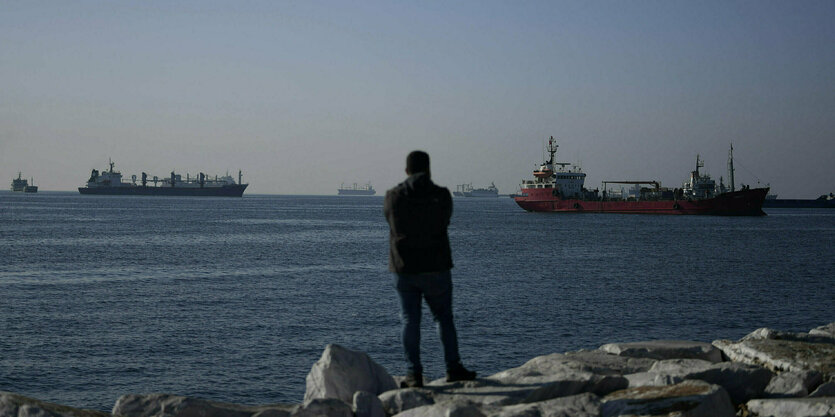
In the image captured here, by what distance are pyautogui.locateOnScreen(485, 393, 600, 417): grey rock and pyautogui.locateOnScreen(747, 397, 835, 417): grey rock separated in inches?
51.4

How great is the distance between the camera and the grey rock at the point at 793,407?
15.9ft

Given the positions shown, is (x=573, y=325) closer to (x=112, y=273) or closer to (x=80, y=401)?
(x=80, y=401)

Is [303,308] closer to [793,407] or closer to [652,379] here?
[652,379]

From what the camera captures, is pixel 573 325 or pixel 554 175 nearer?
pixel 573 325

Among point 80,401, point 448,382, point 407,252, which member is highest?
point 407,252

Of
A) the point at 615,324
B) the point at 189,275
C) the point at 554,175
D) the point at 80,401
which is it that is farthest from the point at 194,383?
the point at 554,175

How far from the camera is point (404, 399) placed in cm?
542

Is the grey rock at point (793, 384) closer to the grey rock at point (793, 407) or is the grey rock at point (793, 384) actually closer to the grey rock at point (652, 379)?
the grey rock at point (793, 407)

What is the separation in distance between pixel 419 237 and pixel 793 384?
320 centimetres

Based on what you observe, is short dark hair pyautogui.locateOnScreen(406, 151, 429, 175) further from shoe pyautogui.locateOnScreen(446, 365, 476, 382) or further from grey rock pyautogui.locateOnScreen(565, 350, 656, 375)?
grey rock pyautogui.locateOnScreen(565, 350, 656, 375)

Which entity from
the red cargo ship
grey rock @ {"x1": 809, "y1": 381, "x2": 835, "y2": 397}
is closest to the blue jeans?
grey rock @ {"x1": 809, "y1": 381, "x2": 835, "y2": 397}

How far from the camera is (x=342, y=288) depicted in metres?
27.5

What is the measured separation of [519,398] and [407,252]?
1.34 metres

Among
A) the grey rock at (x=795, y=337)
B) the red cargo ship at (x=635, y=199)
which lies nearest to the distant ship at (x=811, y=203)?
the red cargo ship at (x=635, y=199)
